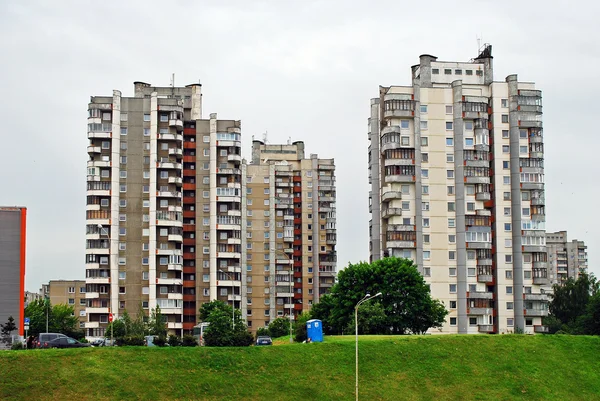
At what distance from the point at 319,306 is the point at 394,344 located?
132ft

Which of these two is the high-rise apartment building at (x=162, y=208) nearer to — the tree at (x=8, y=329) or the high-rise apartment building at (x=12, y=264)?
the high-rise apartment building at (x=12, y=264)

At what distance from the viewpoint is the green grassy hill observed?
6153cm

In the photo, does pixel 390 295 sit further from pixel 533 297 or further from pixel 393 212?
pixel 533 297

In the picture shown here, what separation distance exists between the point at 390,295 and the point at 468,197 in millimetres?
32748

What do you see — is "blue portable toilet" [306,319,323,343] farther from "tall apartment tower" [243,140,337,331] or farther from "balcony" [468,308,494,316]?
"tall apartment tower" [243,140,337,331]

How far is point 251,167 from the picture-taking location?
169 meters

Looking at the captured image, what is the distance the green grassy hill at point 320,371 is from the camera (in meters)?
61.5

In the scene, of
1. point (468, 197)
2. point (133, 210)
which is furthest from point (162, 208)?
point (468, 197)

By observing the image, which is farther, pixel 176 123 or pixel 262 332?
pixel 262 332

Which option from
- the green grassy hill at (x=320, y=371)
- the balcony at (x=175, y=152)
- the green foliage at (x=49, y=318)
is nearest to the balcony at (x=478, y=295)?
the green grassy hill at (x=320, y=371)

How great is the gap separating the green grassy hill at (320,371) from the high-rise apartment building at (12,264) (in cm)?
2645

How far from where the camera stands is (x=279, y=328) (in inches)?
5768

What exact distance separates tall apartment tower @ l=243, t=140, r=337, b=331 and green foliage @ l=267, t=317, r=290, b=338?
738cm

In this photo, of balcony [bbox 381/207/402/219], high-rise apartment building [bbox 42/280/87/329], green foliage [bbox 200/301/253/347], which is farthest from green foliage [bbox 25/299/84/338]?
balcony [bbox 381/207/402/219]
